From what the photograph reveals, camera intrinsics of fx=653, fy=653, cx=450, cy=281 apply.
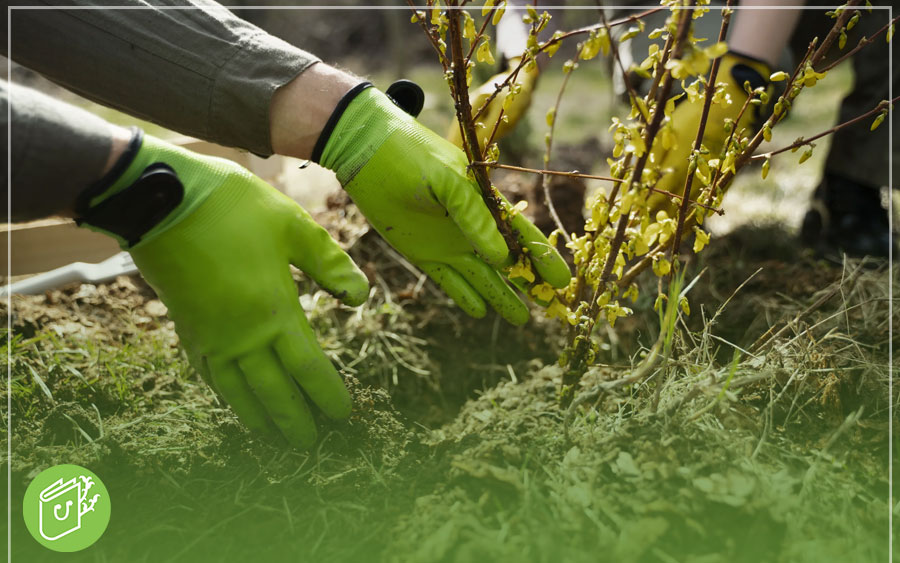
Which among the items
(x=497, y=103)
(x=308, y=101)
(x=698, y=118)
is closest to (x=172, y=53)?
(x=308, y=101)

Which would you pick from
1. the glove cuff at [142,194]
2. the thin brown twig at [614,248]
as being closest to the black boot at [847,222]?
the thin brown twig at [614,248]

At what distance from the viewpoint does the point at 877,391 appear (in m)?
1.29

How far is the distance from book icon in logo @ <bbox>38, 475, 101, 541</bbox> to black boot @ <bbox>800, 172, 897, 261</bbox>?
2.39 m

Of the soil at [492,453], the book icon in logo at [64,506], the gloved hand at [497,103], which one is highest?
the gloved hand at [497,103]

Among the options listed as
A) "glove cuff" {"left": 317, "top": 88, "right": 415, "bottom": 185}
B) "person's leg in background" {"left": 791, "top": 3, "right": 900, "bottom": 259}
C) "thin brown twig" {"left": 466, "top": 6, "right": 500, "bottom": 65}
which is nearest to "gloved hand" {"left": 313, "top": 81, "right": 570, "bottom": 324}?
"glove cuff" {"left": 317, "top": 88, "right": 415, "bottom": 185}

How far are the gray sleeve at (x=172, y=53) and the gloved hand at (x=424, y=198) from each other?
0.17 meters

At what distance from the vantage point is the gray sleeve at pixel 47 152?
108cm

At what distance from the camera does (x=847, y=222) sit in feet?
8.04

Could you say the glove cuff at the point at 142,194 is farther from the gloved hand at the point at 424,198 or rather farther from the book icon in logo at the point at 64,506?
the book icon in logo at the point at 64,506

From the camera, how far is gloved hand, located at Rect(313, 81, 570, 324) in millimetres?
1281

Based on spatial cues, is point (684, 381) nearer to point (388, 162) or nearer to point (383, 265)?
point (388, 162)

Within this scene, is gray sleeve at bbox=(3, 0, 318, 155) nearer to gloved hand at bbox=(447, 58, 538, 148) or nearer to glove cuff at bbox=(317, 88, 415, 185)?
glove cuff at bbox=(317, 88, 415, 185)

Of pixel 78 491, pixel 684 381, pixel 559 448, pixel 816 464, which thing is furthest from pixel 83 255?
pixel 816 464

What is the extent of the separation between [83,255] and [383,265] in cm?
94
